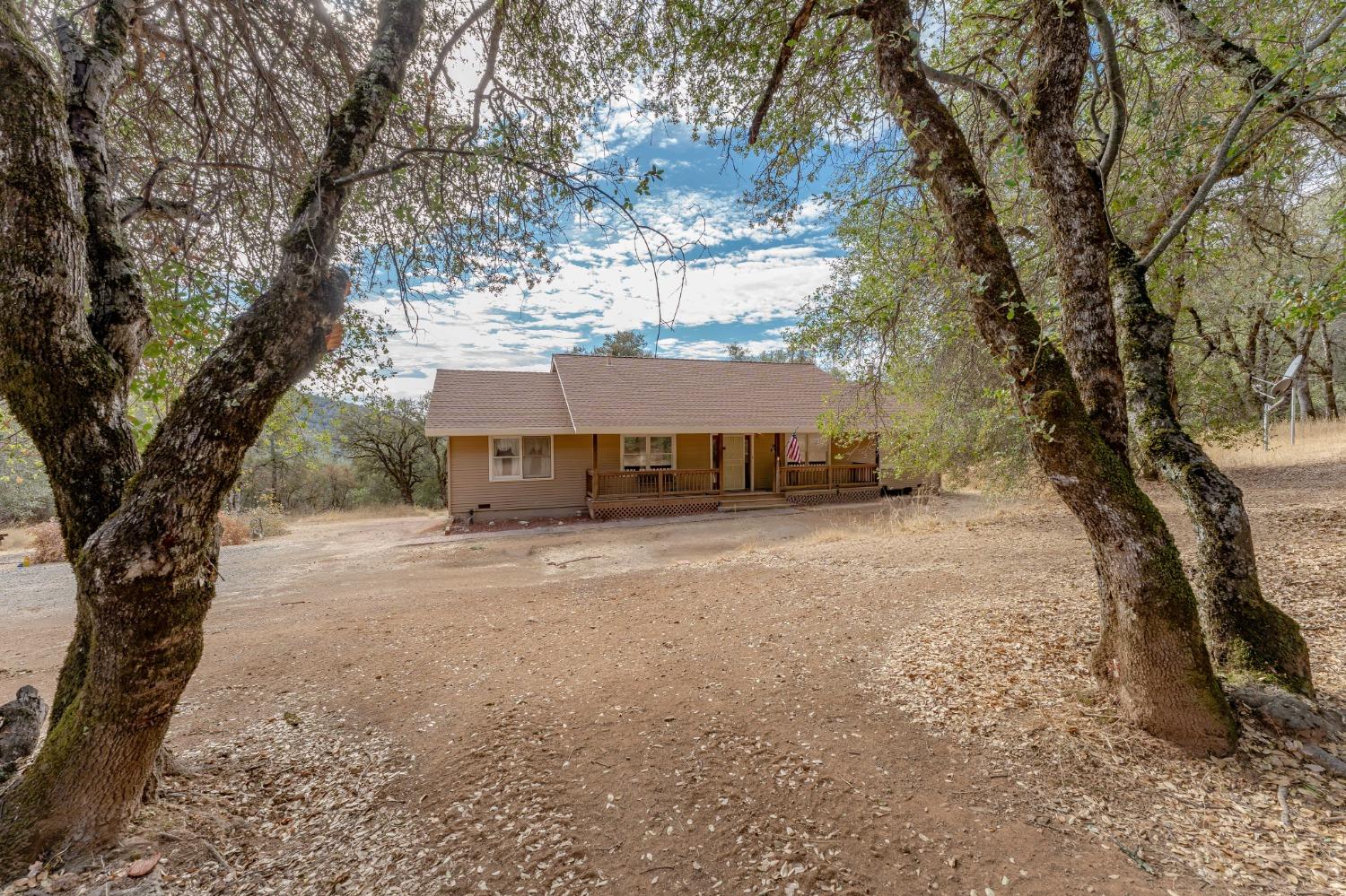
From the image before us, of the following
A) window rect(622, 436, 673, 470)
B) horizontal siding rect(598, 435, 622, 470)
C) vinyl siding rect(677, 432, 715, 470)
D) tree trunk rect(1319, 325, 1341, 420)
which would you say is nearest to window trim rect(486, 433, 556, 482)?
horizontal siding rect(598, 435, 622, 470)

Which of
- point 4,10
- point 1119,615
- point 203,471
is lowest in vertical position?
point 1119,615

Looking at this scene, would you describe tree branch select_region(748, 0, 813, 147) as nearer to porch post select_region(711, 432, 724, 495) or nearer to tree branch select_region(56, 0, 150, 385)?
tree branch select_region(56, 0, 150, 385)

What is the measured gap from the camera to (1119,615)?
2914 mm

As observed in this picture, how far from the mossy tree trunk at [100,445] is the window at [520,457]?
11535 mm

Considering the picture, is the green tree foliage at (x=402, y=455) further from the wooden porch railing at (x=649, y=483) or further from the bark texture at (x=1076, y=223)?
the bark texture at (x=1076, y=223)

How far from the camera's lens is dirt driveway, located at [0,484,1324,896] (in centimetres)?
217

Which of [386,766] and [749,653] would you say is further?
[749,653]

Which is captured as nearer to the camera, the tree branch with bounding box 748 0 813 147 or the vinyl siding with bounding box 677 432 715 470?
the tree branch with bounding box 748 0 813 147

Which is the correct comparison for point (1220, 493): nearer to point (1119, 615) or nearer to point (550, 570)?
point (1119, 615)

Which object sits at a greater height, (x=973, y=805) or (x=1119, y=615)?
(x=1119, y=615)

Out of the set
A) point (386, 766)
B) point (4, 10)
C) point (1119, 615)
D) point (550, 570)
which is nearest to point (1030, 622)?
point (1119, 615)

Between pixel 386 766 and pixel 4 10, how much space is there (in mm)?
3931

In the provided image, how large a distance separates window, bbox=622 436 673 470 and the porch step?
1957mm

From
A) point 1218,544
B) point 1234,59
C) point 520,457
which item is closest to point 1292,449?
point 1234,59
